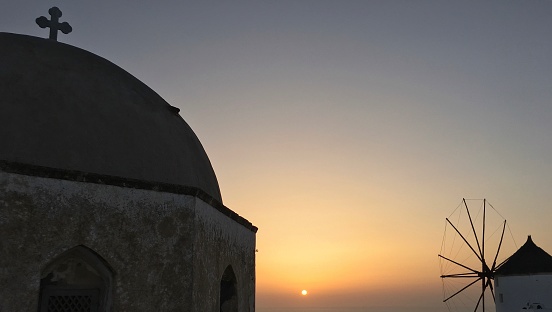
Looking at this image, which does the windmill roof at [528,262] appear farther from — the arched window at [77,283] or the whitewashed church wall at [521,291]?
the arched window at [77,283]

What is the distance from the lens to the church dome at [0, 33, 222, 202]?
496 centimetres

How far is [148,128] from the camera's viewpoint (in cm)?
606

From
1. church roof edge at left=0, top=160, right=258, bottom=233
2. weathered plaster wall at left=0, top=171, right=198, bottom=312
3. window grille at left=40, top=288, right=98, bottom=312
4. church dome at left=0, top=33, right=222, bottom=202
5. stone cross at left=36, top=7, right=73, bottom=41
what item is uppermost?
stone cross at left=36, top=7, right=73, bottom=41

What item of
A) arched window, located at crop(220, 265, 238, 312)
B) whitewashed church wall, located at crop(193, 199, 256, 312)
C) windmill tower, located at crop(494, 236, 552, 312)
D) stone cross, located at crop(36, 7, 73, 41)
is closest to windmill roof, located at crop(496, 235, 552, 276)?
windmill tower, located at crop(494, 236, 552, 312)

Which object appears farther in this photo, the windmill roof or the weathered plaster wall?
the windmill roof

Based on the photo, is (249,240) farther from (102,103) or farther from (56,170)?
(56,170)

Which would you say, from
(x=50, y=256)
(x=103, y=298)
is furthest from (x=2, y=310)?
(x=103, y=298)

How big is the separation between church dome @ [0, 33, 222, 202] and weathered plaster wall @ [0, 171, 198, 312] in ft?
1.08

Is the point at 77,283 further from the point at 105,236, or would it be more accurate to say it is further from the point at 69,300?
the point at 105,236

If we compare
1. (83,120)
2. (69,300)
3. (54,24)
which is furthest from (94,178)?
(54,24)

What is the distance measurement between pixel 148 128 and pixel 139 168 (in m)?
0.69

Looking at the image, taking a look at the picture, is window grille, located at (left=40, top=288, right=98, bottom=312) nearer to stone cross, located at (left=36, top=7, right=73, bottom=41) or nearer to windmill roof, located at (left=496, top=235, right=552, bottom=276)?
stone cross, located at (left=36, top=7, right=73, bottom=41)

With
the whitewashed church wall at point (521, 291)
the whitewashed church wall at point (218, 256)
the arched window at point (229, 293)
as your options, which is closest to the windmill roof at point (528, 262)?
the whitewashed church wall at point (521, 291)

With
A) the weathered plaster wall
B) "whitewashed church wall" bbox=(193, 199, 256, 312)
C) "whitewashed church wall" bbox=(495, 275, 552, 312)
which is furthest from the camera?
"whitewashed church wall" bbox=(495, 275, 552, 312)
